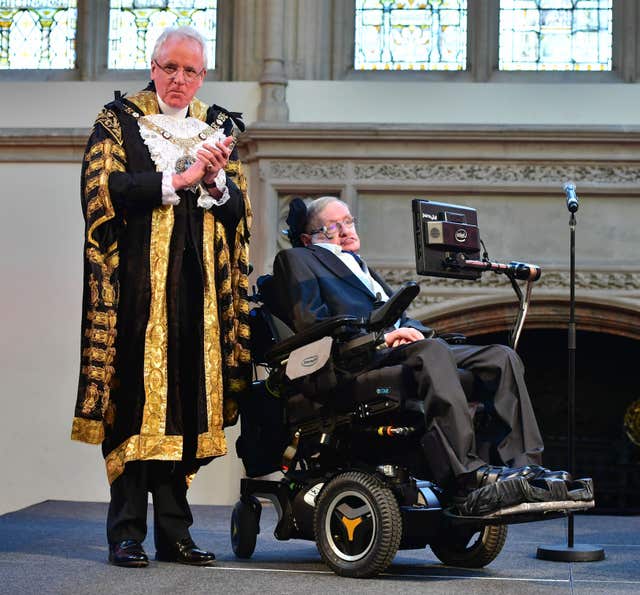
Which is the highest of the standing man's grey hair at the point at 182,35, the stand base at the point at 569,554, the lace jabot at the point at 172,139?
the standing man's grey hair at the point at 182,35

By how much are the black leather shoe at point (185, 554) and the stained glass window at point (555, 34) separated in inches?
195

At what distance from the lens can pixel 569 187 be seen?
5016mm

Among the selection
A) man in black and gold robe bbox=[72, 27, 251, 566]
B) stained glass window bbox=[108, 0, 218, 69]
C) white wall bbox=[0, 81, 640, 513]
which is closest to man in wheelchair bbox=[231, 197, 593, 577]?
man in black and gold robe bbox=[72, 27, 251, 566]

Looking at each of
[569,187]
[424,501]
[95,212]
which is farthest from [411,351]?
[569,187]

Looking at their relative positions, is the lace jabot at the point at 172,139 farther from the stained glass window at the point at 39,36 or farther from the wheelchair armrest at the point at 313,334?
the stained glass window at the point at 39,36

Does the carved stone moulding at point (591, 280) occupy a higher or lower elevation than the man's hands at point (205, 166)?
lower

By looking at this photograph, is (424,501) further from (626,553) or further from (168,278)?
(626,553)

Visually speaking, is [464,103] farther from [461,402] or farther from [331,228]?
[461,402]

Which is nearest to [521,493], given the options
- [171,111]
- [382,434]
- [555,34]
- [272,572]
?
[382,434]

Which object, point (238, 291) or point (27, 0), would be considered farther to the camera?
point (27, 0)

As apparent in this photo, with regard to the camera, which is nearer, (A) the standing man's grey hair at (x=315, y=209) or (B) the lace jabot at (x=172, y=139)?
(B) the lace jabot at (x=172, y=139)

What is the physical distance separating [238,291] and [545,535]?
2175mm

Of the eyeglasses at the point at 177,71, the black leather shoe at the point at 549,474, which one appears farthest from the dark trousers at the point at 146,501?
the eyeglasses at the point at 177,71

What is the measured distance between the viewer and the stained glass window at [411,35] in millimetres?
8289
